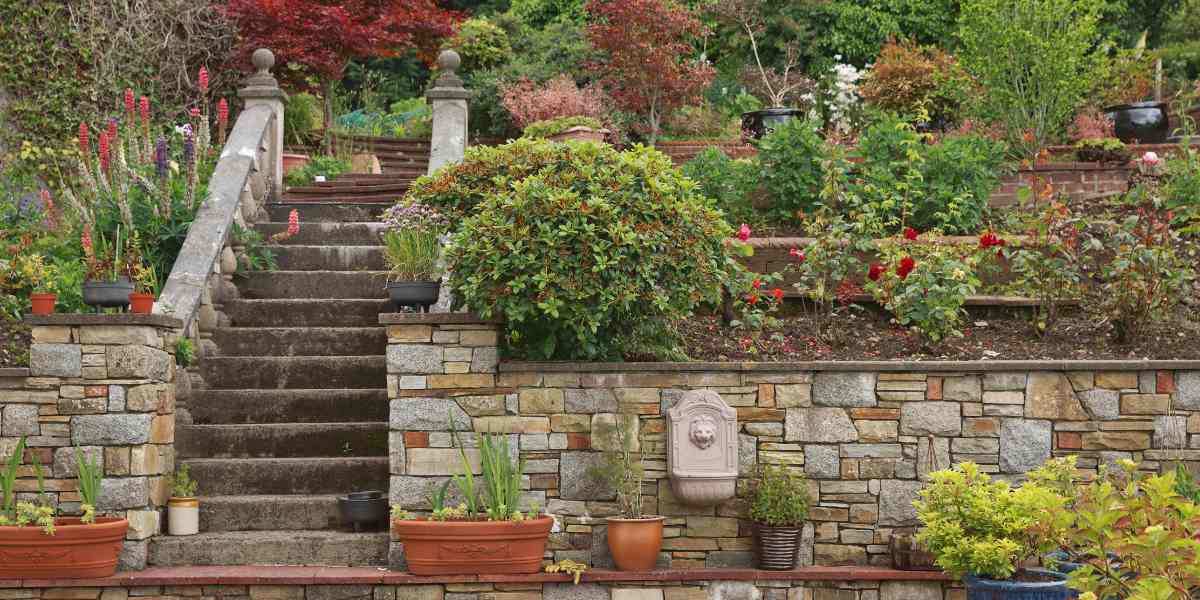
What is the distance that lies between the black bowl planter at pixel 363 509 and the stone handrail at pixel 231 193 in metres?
1.50

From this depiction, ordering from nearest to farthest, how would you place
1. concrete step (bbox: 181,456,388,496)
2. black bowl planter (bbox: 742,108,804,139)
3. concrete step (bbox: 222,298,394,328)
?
concrete step (bbox: 181,456,388,496) → concrete step (bbox: 222,298,394,328) → black bowl planter (bbox: 742,108,804,139)

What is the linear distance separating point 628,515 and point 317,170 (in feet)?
19.3

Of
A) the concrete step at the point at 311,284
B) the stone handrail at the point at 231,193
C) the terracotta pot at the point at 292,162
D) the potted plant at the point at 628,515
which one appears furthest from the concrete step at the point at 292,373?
the terracotta pot at the point at 292,162

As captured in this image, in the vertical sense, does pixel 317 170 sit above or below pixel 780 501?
above

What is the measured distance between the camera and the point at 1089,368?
7211 mm

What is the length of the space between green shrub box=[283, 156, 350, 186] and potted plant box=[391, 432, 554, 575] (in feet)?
16.5

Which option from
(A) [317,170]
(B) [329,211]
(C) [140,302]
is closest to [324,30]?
(A) [317,170]

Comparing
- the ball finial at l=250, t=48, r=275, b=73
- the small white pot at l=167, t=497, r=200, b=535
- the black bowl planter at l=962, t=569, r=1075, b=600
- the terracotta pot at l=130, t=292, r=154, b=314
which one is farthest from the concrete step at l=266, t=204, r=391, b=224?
the black bowl planter at l=962, t=569, r=1075, b=600

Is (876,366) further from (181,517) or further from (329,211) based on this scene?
(329,211)

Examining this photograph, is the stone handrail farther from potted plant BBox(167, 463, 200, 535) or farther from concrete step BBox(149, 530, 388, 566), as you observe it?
concrete step BBox(149, 530, 388, 566)

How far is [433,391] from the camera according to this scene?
7.13 metres

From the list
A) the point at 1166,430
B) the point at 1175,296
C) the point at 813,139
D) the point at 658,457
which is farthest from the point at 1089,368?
the point at 813,139

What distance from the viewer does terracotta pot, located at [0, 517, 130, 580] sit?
263 inches

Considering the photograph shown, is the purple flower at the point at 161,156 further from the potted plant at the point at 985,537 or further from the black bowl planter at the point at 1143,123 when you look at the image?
the black bowl planter at the point at 1143,123
